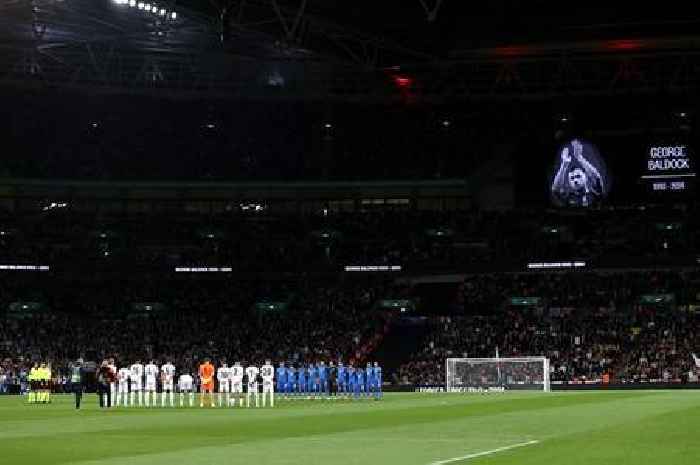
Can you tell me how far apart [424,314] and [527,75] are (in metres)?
18.6

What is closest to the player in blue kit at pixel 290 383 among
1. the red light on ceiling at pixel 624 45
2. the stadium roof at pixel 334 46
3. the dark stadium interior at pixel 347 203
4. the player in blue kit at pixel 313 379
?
the player in blue kit at pixel 313 379

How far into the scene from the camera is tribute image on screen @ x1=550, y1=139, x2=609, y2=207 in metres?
70.7

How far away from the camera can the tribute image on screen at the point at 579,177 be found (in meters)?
70.7

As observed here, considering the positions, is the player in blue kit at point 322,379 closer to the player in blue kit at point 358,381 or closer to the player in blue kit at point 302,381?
the player in blue kit at point 302,381

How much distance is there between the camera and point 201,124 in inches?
3346

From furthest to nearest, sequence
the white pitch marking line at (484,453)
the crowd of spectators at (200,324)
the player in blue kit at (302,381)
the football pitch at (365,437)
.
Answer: the crowd of spectators at (200,324) → the player in blue kit at (302,381) → the football pitch at (365,437) → the white pitch marking line at (484,453)

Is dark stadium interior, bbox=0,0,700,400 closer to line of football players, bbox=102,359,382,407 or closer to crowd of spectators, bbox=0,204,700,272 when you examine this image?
crowd of spectators, bbox=0,204,700,272

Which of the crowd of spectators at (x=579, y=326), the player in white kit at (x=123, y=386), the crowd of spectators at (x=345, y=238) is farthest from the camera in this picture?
the crowd of spectators at (x=345, y=238)

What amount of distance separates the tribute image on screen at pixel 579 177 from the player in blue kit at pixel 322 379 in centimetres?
2396

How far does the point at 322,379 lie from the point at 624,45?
24415 mm

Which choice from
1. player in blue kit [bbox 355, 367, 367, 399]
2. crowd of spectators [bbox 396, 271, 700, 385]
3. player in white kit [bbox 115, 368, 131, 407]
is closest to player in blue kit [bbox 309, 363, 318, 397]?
player in blue kit [bbox 355, 367, 367, 399]

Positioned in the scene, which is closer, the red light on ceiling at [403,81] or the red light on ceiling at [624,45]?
the red light on ceiling at [624,45]

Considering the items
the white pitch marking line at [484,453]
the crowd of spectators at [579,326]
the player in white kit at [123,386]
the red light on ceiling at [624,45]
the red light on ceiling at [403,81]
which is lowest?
the white pitch marking line at [484,453]

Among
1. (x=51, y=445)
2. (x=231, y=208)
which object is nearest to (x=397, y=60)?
(x=231, y=208)
